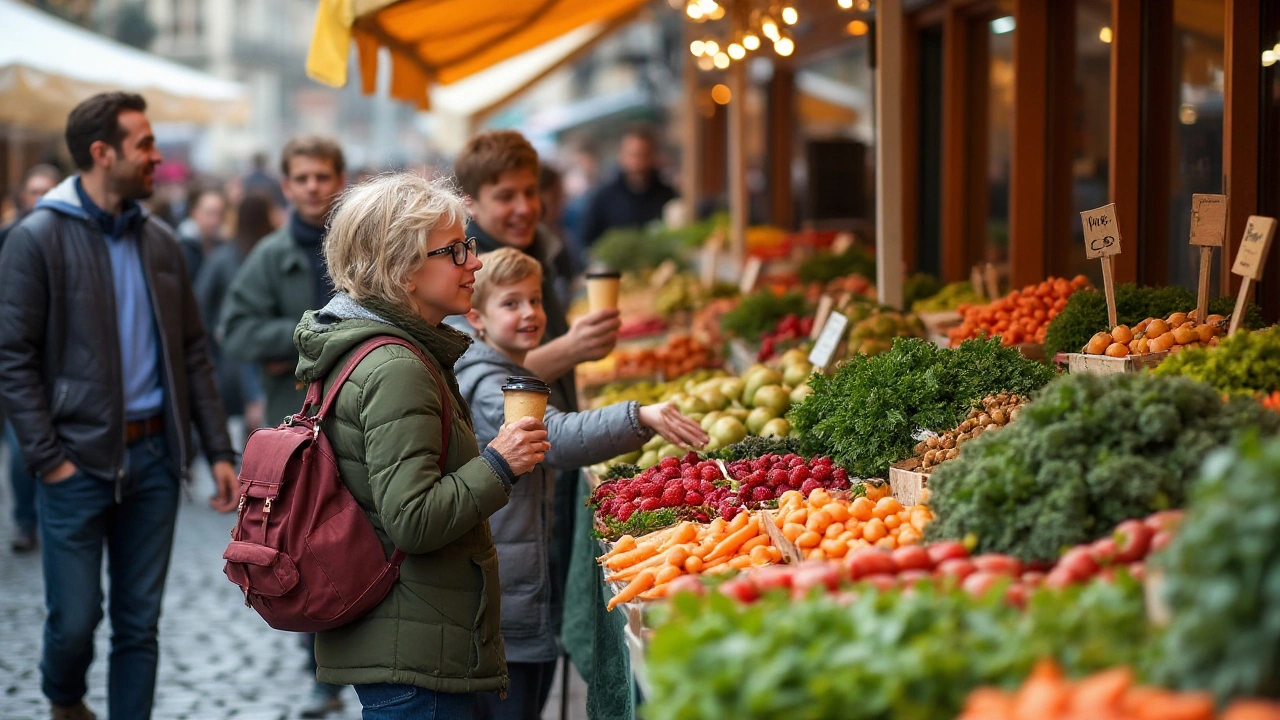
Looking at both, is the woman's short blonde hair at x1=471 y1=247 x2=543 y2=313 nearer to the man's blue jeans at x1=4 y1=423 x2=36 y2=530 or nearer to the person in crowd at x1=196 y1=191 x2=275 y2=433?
the person in crowd at x1=196 y1=191 x2=275 y2=433

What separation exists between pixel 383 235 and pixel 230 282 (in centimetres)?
695

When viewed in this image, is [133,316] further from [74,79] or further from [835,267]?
[74,79]

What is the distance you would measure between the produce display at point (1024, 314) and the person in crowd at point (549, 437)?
1.54 metres

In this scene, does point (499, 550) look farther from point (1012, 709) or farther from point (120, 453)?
point (1012, 709)

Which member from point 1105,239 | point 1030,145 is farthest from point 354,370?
point 1030,145

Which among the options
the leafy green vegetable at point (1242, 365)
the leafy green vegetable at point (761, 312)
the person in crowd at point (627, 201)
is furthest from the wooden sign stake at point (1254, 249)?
the person in crowd at point (627, 201)

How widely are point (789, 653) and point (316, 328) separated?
1576 millimetres

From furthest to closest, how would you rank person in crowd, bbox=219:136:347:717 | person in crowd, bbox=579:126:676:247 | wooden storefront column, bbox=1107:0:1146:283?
person in crowd, bbox=579:126:676:247, person in crowd, bbox=219:136:347:717, wooden storefront column, bbox=1107:0:1146:283

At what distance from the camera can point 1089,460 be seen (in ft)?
8.31

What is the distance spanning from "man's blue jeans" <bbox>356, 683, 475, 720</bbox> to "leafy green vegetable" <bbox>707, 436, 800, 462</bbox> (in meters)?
1.70

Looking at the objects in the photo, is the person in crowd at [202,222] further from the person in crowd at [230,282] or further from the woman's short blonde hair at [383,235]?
the woman's short blonde hair at [383,235]

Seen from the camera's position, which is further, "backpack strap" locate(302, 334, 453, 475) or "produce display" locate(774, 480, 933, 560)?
"produce display" locate(774, 480, 933, 560)

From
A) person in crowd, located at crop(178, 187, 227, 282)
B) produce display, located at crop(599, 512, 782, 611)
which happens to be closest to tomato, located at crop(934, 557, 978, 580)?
produce display, located at crop(599, 512, 782, 611)

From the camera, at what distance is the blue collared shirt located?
15.1 feet
